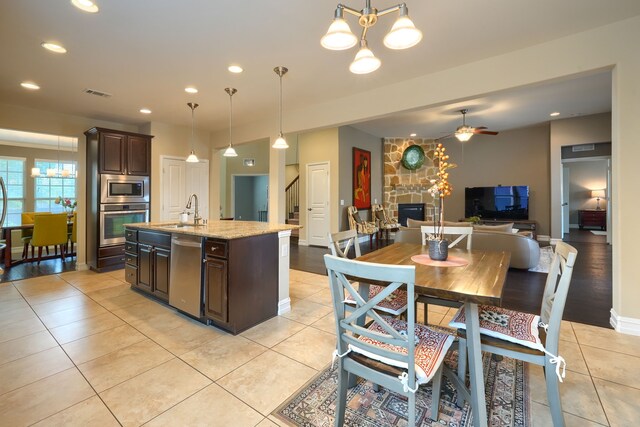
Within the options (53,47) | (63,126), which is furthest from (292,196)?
(53,47)

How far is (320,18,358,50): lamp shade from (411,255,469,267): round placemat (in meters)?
1.53

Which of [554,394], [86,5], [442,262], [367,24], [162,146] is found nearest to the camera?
[554,394]

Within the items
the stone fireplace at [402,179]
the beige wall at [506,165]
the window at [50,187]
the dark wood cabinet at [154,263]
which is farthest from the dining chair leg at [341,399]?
the window at [50,187]

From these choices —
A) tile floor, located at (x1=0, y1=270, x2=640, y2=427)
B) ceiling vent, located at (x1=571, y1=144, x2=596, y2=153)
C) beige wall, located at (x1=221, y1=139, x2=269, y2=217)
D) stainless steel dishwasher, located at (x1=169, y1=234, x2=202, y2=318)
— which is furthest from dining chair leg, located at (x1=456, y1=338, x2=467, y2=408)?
beige wall, located at (x1=221, y1=139, x2=269, y2=217)

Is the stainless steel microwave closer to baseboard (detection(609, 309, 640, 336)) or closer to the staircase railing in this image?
the staircase railing

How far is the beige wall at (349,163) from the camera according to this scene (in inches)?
281

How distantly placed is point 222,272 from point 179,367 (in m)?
0.79

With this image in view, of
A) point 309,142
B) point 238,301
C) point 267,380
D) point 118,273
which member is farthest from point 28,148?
point 267,380

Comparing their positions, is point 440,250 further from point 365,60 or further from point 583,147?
point 583,147

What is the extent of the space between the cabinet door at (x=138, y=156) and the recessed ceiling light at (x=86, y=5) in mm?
3170

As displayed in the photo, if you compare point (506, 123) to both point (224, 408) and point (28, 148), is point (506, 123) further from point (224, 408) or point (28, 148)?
point (28, 148)

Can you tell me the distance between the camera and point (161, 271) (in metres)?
3.32

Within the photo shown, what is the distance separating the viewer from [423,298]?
233cm

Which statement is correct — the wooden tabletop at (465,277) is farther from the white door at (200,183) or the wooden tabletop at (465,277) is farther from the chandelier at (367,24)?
the white door at (200,183)
